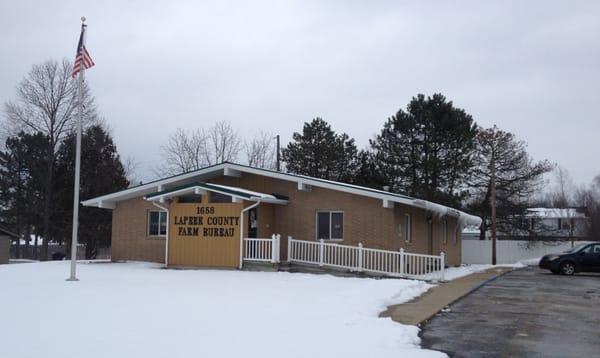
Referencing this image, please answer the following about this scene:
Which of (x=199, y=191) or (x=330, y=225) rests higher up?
(x=199, y=191)

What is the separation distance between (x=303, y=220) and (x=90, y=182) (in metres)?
26.3

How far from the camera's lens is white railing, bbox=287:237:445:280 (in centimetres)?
1962

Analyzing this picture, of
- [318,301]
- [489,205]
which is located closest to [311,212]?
[318,301]

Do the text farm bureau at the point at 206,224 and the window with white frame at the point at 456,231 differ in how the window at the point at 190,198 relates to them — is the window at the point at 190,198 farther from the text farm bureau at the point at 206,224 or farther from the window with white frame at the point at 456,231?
the window with white frame at the point at 456,231

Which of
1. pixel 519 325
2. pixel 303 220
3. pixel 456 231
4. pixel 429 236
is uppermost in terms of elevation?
pixel 303 220

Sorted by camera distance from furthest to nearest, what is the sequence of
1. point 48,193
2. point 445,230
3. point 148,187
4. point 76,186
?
1. point 48,193
2. point 445,230
3. point 148,187
4. point 76,186

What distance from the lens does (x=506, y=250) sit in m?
36.9

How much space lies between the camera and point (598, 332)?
9781 mm

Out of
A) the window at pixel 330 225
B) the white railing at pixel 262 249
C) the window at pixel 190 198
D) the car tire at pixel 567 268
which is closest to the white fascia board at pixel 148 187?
the window at pixel 190 198

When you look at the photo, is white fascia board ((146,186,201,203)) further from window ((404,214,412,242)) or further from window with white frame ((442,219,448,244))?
window with white frame ((442,219,448,244))

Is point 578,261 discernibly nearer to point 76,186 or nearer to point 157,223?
point 157,223

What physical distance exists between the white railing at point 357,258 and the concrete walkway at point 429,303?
195cm

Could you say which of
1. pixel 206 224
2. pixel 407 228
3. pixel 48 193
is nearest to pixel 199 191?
pixel 206 224

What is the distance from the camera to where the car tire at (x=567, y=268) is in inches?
→ 923
